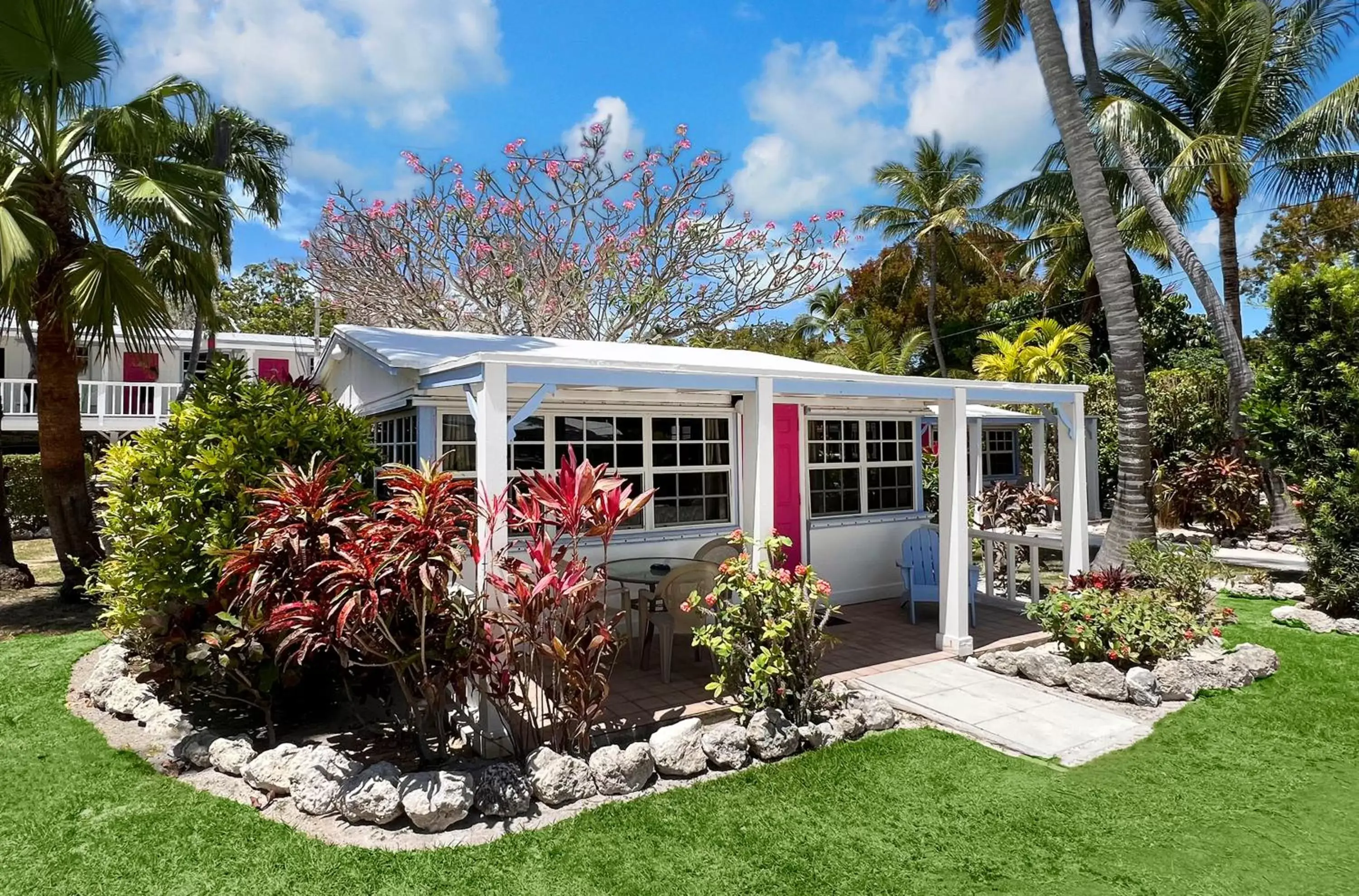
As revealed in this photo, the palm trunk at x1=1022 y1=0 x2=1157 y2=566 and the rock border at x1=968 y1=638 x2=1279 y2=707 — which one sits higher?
the palm trunk at x1=1022 y1=0 x2=1157 y2=566

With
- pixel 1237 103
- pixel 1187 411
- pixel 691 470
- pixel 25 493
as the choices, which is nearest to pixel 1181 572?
pixel 691 470

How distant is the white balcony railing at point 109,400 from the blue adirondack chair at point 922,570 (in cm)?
1516

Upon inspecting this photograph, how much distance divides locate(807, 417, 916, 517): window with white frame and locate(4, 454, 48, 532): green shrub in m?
17.2

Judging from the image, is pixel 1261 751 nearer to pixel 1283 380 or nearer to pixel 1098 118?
pixel 1283 380

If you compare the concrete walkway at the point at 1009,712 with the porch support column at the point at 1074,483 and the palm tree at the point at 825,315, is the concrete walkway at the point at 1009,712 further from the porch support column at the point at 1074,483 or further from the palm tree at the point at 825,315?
the palm tree at the point at 825,315

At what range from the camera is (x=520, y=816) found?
13.9 feet

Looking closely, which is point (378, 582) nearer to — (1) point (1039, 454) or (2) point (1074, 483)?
(2) point (1074, 483)

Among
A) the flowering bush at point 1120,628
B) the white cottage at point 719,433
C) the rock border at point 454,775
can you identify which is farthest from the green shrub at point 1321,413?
the rock border at point 454,775

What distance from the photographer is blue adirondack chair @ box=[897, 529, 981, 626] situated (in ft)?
27.6

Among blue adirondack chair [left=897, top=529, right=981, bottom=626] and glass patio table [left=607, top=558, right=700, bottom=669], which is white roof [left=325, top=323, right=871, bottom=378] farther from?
blue adirondack chair [left=897, top=529, right=981, bottom=626]

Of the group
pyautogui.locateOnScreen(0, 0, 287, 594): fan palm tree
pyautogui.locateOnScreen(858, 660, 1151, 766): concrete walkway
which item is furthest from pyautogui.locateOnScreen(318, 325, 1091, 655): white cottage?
pyautogui.locateOnScreen(0, 0, 287, 594): fan palm tree

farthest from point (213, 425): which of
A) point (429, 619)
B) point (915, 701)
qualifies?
point (915, 701)

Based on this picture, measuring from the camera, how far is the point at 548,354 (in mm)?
7438

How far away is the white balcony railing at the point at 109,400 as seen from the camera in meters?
16.3
